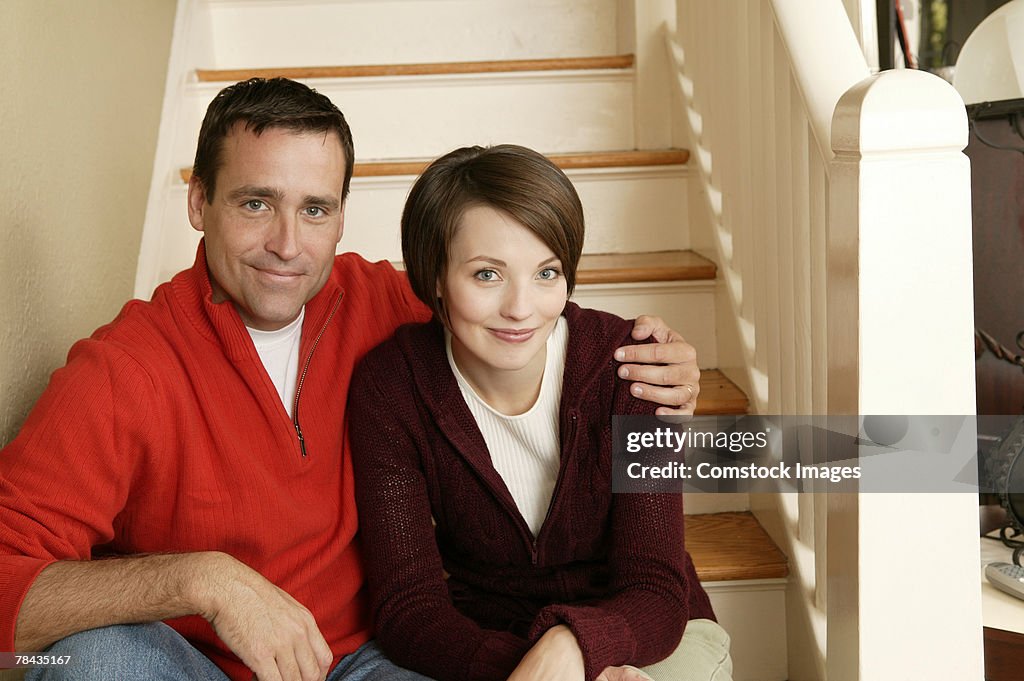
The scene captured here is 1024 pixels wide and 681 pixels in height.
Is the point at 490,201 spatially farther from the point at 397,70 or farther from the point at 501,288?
the point at 397,70

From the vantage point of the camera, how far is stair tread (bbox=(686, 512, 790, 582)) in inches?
65.3

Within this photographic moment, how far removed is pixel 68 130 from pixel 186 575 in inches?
39.7

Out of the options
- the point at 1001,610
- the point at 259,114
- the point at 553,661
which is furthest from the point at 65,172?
the point at 1001,610

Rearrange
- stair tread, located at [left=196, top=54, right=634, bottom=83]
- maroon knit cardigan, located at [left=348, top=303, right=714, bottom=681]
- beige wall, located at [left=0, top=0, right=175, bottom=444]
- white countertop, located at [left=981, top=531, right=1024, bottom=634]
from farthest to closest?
stair tread, located at [left=196, top=54, right=634, bottom=83]
beige wall, located at [left=0, top=0, right=175, bottom=444]
white countertop, located at [left=981, top=531, right=1024, bottom=634]
maroon knit cardigan, located at [left=348, top=303, right=714, bottom=681]

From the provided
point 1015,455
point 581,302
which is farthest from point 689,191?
point 1015,455

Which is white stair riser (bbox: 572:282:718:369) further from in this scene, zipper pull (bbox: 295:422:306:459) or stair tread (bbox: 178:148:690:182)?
zipper pull (bbox: 295:422:306:459)

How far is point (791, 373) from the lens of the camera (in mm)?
1610

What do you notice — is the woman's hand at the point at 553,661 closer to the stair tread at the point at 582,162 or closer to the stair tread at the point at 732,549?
the stair tread at the point at 732,549

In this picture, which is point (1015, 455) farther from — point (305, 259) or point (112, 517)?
point (112, 517)

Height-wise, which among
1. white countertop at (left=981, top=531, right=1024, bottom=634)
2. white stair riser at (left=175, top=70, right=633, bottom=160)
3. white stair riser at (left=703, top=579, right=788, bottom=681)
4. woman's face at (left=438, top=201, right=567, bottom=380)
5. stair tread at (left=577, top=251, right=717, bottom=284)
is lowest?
white stair riser at (left=703, top=579, right=788, bottom=681)

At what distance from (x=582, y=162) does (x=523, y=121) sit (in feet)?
1.05

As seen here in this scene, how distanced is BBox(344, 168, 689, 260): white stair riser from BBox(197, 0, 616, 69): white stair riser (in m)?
0.68

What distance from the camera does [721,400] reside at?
6.10 feet

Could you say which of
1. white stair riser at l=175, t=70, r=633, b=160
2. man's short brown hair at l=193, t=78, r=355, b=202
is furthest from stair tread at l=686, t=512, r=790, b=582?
white stair riser at l=175, t=70, r=633, b=160
